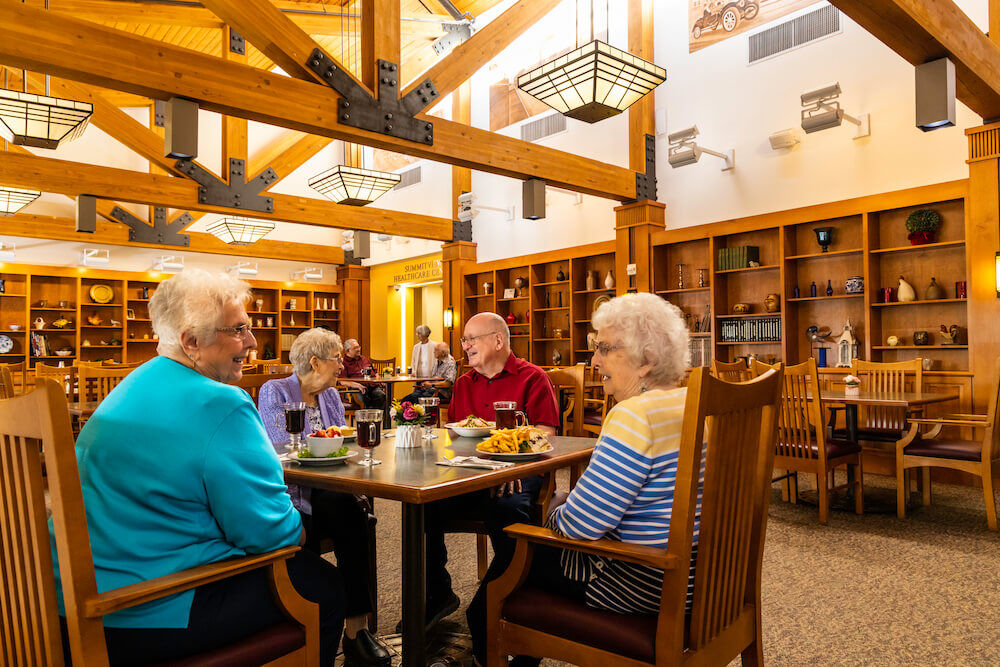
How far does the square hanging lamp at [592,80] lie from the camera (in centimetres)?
448

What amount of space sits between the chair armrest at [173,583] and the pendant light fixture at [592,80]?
3.83 m

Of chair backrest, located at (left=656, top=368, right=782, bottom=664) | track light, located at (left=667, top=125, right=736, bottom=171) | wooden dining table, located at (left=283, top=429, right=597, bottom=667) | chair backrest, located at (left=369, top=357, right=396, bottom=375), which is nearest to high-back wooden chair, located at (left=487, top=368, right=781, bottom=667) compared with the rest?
chair backrest, located at (left=656, top=368, right=782, bottom=664)

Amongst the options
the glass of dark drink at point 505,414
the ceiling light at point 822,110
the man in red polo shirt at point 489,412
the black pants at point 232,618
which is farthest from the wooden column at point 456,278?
the black pants at point 232,618

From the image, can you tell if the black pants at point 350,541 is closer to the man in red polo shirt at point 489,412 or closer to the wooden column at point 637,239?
the man in red polo shirt at point 489,412

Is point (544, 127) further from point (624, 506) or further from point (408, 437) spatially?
point (624, 506)

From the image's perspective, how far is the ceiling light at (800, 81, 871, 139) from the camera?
20.1 ft

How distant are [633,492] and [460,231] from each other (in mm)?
9988

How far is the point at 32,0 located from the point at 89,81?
166 inches

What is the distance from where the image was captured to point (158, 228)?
1155 centimetres

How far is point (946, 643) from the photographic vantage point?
2.50 metres

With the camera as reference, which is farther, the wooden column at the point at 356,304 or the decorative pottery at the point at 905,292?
the wooden column at the point at 356,304

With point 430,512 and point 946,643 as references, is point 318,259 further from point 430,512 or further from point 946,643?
point 946,643

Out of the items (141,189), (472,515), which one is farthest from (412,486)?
(141,189)

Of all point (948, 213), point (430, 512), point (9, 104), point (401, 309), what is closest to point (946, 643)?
point (430, 512)
